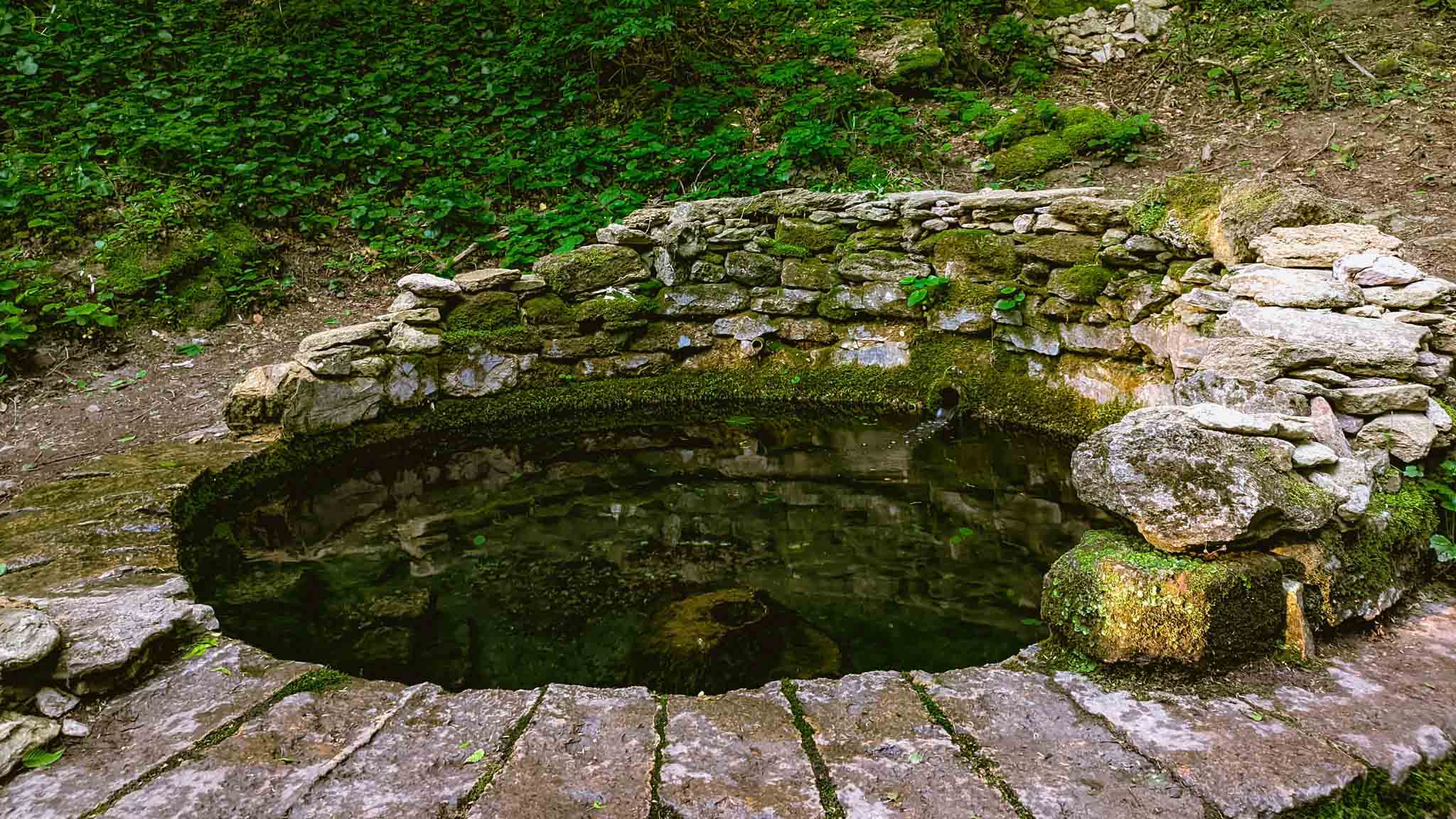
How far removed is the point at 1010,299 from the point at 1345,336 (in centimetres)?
221

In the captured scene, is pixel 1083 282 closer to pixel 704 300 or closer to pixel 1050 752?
pixel 704 300

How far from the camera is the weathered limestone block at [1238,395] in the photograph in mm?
2932

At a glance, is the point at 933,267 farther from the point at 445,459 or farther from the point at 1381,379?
the point at 445,459

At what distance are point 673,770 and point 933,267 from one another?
14.4 feet

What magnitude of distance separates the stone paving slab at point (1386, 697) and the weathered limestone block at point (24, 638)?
333cm

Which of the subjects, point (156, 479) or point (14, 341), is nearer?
point (156, 479)

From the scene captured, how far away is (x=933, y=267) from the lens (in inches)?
215

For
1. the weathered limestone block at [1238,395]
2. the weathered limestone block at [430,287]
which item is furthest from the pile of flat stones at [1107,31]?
the weathered limestone block at [430,287]

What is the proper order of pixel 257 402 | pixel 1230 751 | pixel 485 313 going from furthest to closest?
1. pixel 485 313
2. pixel 257 402
3. pixel 1230 751

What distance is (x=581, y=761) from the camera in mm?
1910

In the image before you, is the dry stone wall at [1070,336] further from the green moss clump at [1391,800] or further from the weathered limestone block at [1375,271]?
the green moss clump at [1391,800]

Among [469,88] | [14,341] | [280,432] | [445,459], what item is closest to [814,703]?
[445,459]

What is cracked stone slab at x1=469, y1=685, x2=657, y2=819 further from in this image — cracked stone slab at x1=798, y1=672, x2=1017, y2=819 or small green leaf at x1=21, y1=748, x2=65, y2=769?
small green leaf at x1=21, y1=748, x2=65, y2=769

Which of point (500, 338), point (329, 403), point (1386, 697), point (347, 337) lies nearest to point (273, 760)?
point (1386, 697)
